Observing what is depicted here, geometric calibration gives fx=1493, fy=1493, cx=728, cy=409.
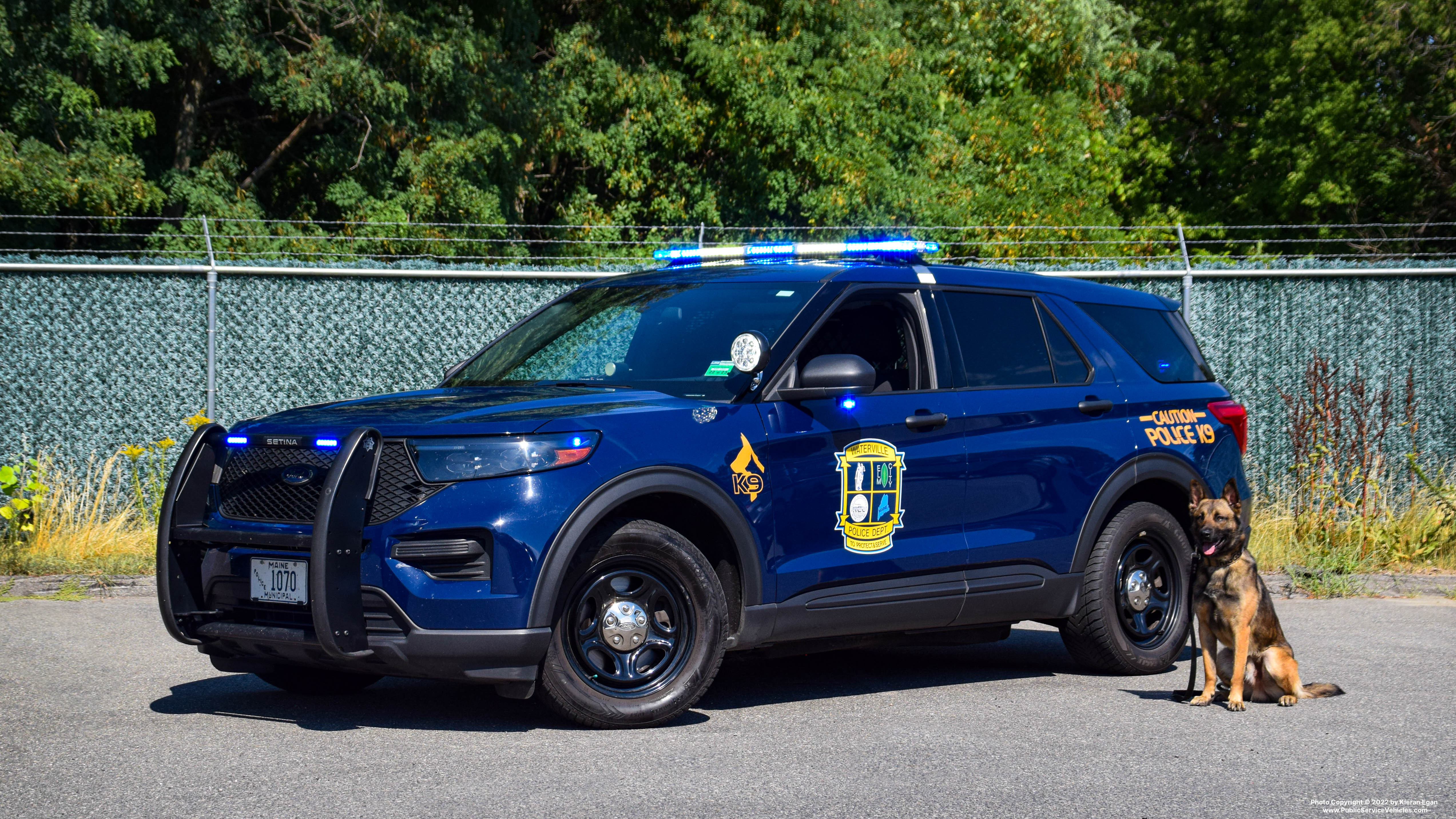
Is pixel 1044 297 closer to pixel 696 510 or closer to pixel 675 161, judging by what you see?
pixel 696 510

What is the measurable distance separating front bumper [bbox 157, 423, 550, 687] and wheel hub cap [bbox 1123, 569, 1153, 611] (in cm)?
342

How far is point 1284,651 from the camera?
6.76 m

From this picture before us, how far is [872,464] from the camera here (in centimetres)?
641

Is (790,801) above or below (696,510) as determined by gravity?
below

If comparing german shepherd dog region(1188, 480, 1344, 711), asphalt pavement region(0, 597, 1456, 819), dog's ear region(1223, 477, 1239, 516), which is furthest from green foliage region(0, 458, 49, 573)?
dog's ear region(1223, 477, 1239, 516)


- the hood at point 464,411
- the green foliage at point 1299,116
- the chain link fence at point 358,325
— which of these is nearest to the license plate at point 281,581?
the hood at point 464,411

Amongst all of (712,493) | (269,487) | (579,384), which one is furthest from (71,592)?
(712,493)

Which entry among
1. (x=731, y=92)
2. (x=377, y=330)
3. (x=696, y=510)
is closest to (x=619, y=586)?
(x=696, y=510)

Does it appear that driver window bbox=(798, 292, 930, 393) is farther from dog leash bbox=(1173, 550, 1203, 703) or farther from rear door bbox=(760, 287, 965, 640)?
dog leash bbox=(1173, 550, 1203, 703)

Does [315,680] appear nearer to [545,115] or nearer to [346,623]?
[346,623]

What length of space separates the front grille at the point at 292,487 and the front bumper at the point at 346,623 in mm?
78

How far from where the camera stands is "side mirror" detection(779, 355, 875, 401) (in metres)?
6.04

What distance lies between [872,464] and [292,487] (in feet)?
7.84

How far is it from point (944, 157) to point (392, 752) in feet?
58.8
